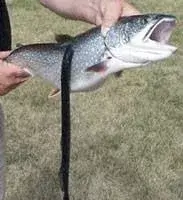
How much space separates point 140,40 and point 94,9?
25 centimetres

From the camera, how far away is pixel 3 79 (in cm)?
167

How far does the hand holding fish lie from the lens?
1.51m

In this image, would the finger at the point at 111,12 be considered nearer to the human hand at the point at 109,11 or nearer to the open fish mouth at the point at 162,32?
the human hand at the point at 109,11

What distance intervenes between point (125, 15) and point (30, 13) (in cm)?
338

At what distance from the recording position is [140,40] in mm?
1421

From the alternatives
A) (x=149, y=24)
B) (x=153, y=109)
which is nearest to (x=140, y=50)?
(x=149, y=24)

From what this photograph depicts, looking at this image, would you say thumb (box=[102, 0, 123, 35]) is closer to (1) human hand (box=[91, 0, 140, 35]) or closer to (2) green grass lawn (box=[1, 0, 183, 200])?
(1) human hand (box=[91, 0, 140, 35])

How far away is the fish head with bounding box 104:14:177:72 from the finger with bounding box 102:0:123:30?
0.11 ft

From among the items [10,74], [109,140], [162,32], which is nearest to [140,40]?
[162,32]

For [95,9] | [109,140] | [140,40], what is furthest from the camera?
[109,140]

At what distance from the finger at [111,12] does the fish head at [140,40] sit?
32 mm

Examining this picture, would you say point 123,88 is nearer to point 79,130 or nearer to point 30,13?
point 79,130

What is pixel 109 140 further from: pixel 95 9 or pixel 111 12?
pixel 111 12

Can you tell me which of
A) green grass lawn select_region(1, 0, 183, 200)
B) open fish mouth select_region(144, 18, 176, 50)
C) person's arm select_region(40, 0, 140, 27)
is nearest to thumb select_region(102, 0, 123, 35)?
person's arm select_region(40, 0, 140, 27)
